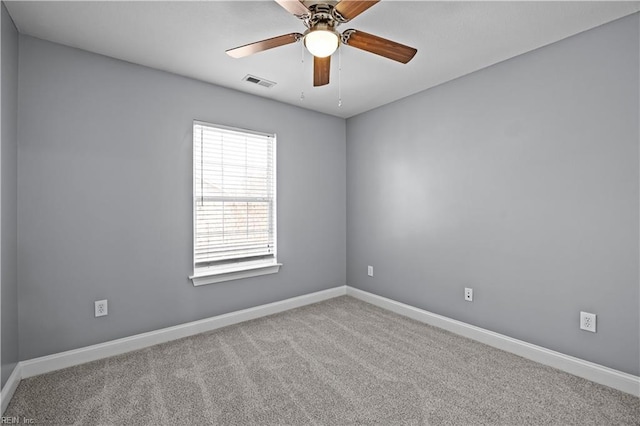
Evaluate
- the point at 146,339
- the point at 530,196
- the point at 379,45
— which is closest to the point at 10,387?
the point at 146,339

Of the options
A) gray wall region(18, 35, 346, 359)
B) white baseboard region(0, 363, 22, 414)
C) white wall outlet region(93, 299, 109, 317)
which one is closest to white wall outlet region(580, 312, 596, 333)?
gray wall region(18, 35, 346, 359)

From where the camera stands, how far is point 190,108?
3059 millimetres

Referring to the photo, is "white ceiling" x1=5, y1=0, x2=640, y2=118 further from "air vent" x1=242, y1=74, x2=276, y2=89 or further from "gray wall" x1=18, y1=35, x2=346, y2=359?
"gray wall" x1=18, y1=35, x2=346, y2=359

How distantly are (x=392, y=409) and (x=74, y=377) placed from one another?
225cm

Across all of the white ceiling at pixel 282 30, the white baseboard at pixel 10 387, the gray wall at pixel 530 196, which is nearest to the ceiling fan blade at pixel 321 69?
the white ceiling at pixel 282 30

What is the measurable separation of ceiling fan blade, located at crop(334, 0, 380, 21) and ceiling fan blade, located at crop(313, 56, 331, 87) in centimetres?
35

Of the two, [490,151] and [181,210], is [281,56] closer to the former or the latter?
[181,210]

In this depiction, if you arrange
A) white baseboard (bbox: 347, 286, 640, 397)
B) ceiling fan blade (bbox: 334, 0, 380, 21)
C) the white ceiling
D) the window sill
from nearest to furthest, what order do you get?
ceiling fan blade (bbox: 334, 0, 380, 21)
the white ceiling
white baseboard (bbox: 347, 286, 640, 397)
the window sill

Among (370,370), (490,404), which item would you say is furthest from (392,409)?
(490,404)

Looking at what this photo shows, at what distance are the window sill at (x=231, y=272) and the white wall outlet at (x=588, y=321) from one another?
275cm

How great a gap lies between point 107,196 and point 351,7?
234cm

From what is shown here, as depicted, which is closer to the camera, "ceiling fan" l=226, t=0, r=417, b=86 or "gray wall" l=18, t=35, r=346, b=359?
"ceiling fan" l=226, t=0, r=417, b=86

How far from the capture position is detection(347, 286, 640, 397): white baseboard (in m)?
2.11

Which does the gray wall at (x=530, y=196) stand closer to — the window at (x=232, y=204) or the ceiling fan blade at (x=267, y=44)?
the window at (x=232, y=204)
